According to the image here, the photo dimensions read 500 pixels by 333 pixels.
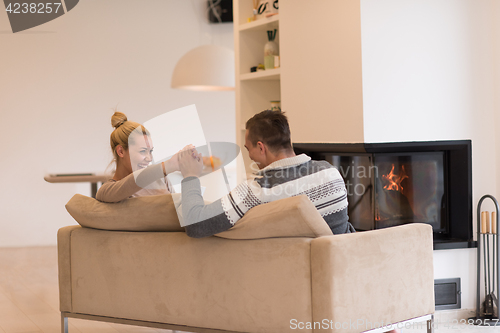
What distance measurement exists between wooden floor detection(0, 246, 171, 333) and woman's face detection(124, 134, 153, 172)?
98 centimetres

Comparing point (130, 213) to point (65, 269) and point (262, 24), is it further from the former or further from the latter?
point (262, 24)

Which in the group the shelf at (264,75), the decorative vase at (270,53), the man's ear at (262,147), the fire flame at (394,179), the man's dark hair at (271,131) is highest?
the decorative vase at (270,53)

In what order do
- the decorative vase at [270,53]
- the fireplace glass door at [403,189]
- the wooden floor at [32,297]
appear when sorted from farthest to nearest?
1. the decorative vase at [270,53]
2. the fireplace glass door at [403,189]
3. the wooden floor at [32,297]

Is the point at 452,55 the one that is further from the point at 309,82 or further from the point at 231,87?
the point at 231,87

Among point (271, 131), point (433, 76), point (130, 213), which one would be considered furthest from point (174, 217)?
point (433, 76)

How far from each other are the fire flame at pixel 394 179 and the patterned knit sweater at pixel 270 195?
121 centimetres

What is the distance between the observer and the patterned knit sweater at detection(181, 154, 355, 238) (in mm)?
1853

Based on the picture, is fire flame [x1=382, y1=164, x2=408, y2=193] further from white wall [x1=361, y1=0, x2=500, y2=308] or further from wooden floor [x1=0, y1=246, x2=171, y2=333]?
wooden floor [x1=0, y1=246, x2=171, y2=333]

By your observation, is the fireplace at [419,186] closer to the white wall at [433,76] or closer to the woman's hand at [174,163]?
the white wall at [433,76]

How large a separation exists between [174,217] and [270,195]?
0.40 meters

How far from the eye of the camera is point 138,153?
2467mm

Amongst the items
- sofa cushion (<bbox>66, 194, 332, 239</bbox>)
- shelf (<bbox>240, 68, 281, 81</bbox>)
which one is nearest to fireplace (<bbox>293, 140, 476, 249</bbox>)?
shelf (<bbox>240, 68, 281, 81</bbox>)

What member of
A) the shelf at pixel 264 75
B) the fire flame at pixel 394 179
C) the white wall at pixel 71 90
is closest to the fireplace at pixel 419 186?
the fire flame at pixel 394 179

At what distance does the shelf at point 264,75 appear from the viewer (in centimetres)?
379
